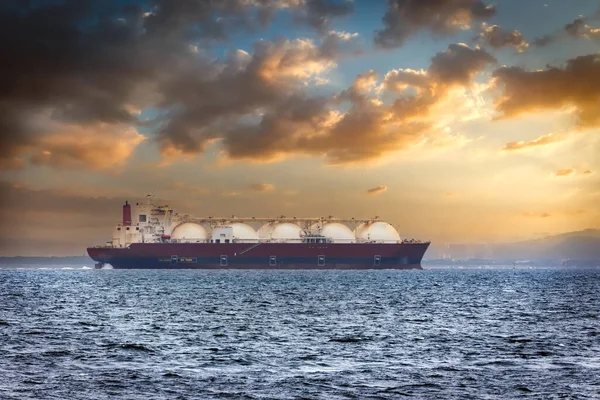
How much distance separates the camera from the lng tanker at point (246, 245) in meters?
160

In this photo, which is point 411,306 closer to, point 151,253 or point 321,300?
point 321,300

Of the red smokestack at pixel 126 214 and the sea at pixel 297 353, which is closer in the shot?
the sea at pixel 297 353

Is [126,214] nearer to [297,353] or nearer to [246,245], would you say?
[246,245]

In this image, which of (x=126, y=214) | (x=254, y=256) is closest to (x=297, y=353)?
(x=254, y=256)

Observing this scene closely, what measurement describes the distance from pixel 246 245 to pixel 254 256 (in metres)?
3.31

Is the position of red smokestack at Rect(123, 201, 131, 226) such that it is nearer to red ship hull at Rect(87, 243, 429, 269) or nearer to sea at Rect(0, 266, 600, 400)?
red ship hull at Rect(87, 243, 429, 269)

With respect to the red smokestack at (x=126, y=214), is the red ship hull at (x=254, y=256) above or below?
below

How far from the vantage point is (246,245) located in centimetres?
16288

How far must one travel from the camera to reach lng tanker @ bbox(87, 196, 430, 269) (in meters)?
160

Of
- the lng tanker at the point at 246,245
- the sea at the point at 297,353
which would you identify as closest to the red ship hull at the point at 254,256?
the lng tanker at the point at 246,245

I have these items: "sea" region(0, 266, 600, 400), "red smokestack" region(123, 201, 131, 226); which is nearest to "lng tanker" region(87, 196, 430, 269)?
"red smokestack" region(123, 201, 131, 226)

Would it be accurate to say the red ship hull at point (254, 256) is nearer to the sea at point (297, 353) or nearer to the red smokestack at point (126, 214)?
the red smokestack at point (126, 214)

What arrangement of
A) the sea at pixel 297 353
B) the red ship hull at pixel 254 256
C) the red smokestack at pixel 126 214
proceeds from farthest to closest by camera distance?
1. the red smokestack at pixel 126 214
2. the red ship hull at pixel 254 256
3. the sea at pixel 297 353

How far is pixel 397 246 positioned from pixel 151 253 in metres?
58.6
